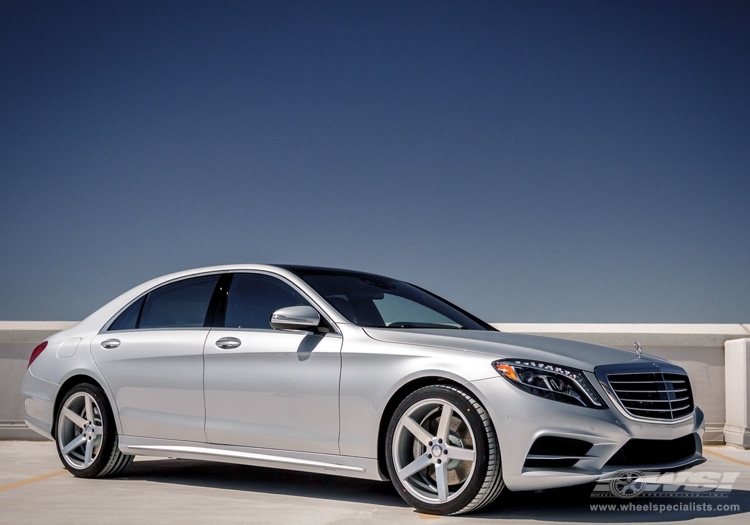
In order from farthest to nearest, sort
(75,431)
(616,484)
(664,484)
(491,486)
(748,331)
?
1. (748,331)
2. (75,431)
3. (664,484)
4. (616,484)
5. (491,486)

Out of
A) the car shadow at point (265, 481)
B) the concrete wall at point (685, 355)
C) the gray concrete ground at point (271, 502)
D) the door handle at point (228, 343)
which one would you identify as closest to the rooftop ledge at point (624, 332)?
the concrete wall at point (685, 355)

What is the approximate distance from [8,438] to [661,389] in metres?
8.48

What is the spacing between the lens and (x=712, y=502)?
21.6 ft

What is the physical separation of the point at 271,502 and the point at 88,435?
2200 mm

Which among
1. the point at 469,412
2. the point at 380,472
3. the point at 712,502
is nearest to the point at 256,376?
the point at 380,472

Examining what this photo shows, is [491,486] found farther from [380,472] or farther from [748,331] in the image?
[748,331]

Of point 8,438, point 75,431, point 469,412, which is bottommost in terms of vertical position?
point 8,438

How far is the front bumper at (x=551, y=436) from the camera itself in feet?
18.6

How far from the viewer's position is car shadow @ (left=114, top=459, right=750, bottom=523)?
6066 mm

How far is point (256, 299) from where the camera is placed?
734 centimetres

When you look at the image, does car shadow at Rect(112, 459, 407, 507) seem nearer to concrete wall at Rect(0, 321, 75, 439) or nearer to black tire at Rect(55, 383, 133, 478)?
black tire at Rect(55, 383, 133, 478)

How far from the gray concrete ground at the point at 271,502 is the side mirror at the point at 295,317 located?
122 cm

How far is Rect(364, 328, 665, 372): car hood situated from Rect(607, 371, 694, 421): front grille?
14 centimetres

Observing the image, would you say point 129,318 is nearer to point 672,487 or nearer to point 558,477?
point 558,477
